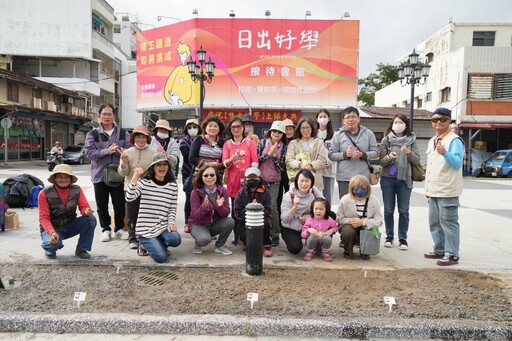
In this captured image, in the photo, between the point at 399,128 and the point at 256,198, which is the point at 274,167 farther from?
the point at 399,128

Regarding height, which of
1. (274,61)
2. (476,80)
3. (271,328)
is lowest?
(271,328)

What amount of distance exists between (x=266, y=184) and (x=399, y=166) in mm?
1876

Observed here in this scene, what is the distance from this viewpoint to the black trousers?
5.68m

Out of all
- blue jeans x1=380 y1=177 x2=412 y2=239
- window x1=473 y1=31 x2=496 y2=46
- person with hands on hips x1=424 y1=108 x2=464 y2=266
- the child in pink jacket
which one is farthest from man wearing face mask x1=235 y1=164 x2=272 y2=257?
window x1=473 y1=31 x2=496 y2=46

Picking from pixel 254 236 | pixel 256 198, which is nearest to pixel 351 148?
pixel 256 198

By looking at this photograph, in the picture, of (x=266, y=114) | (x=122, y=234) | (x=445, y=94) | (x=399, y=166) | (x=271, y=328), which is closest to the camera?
(x=271, y=328)

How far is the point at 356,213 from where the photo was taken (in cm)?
506

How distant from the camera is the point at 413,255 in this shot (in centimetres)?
521

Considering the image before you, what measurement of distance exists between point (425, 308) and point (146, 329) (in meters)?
2.56

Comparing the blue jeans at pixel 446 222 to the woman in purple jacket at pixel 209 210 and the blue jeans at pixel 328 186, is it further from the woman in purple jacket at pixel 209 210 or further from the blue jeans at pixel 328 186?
the woman in purple jacket at pixel 209 210

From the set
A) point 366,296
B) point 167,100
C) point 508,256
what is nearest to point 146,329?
point 366,296

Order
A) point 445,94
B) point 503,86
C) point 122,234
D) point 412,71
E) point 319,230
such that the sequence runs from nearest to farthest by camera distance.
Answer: point 319,230
point 122,234
point 412,71
point 503,86
point 445,94

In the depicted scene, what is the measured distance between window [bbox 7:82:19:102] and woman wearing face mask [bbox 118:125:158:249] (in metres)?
23.2

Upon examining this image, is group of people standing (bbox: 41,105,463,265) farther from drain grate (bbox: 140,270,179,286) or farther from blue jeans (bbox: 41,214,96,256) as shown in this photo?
drain grate (bbox: 140,270,179,286)
